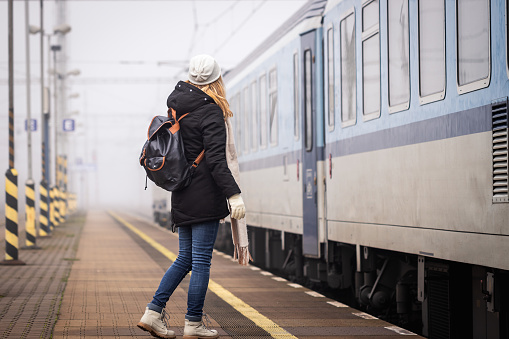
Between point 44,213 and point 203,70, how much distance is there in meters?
17.5

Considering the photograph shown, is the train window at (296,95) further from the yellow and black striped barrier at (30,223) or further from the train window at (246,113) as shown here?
the yellow and black striped barrier at (30,223)

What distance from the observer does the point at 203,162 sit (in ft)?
21.1

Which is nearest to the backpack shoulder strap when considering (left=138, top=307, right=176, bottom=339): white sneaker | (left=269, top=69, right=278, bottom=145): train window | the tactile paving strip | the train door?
(left=138, top=307, right=176, bottom=339): white sneaker

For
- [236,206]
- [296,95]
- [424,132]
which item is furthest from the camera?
[296,95]

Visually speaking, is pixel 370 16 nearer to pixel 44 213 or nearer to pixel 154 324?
pixel 154 324

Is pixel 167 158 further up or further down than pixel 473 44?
further down

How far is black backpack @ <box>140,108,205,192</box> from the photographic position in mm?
6340

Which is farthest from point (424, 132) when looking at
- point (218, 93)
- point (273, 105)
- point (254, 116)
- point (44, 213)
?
point (44, 213)

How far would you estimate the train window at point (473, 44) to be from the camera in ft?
19.9

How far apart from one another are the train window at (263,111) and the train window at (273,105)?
429 mm

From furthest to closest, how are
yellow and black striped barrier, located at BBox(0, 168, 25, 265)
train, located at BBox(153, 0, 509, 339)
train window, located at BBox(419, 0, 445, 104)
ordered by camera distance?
yellow and black striped barrier, located at BBox(0, 168, 25, 265) < train window, located at BBox(419, 0, 445, 104) < train, located at BBox(153, 0, 509, 339)

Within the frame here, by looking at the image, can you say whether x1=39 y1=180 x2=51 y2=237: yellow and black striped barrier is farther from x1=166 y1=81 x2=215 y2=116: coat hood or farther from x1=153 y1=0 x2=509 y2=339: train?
x1=166 y1=81 x2=215 y2=116: coat hood

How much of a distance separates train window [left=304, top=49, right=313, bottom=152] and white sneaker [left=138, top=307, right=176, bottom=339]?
4.86 meters

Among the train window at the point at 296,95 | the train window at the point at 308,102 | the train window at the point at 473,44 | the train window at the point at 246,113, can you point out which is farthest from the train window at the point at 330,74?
the train window at the point at 246,113
